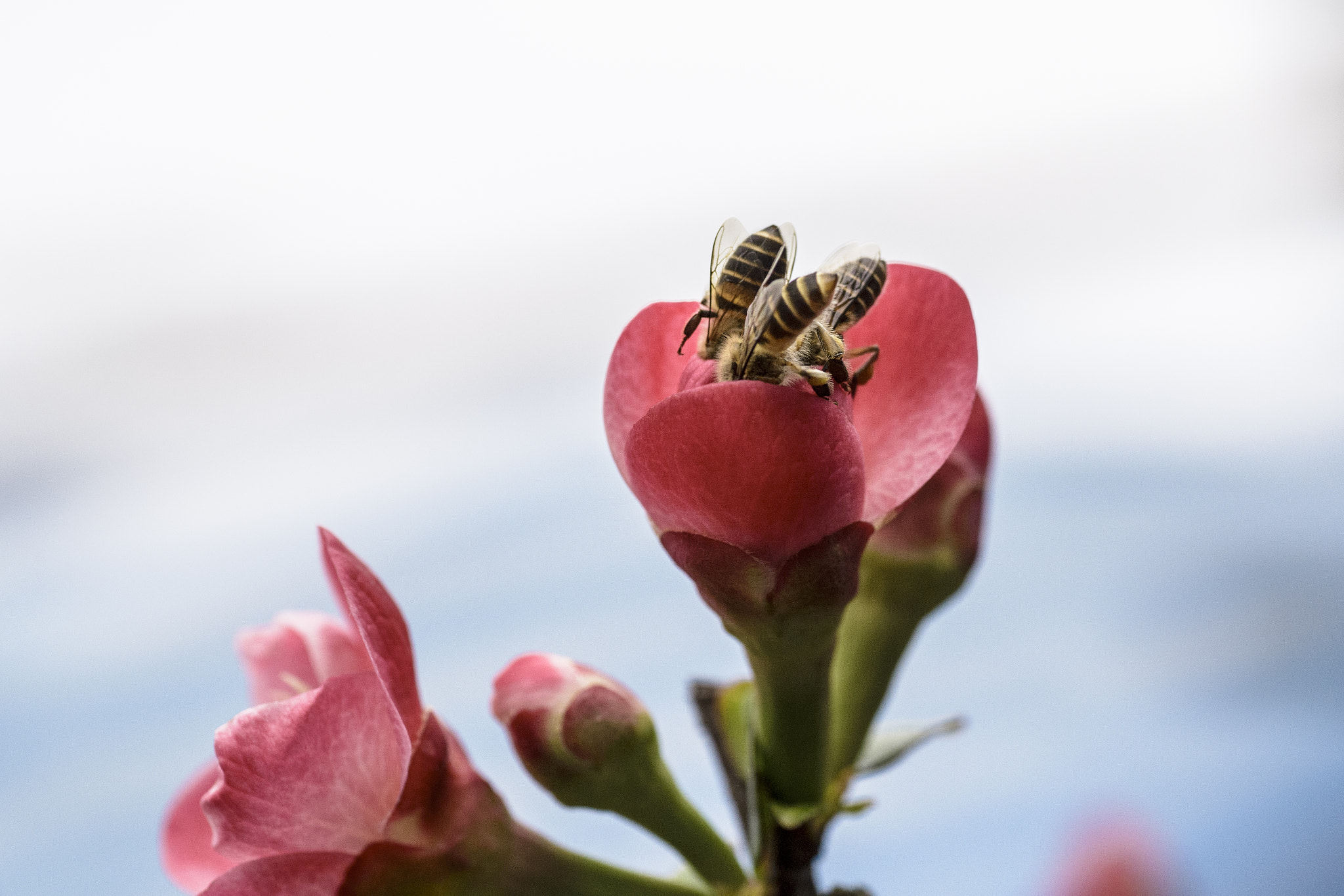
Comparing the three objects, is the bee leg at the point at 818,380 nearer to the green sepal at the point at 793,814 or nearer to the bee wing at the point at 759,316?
the bee wing at the point at 759,316

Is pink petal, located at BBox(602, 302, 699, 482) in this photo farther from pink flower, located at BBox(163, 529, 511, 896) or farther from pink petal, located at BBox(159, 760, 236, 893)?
pink petal, located at BBox(159, 760, 236, 893)

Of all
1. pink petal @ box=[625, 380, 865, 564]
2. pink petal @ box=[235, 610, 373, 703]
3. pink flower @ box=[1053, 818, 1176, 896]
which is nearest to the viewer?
pink petal @ box=[625, 380, 865, 564]

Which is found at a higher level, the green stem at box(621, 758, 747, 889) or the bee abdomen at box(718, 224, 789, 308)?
the bee abdomen at box(718, 224, 789, 308)

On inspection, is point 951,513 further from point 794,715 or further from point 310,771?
point 310,771

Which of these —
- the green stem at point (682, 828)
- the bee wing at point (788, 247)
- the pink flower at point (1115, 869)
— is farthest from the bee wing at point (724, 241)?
the pink flower at point (1115, 869)

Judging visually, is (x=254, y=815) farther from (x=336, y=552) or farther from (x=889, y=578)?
(x=889, y=578)

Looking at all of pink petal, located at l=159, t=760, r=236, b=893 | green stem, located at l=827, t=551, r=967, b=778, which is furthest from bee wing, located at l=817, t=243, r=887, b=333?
pink petal, located at l=159, t=760, r=236, b=893
